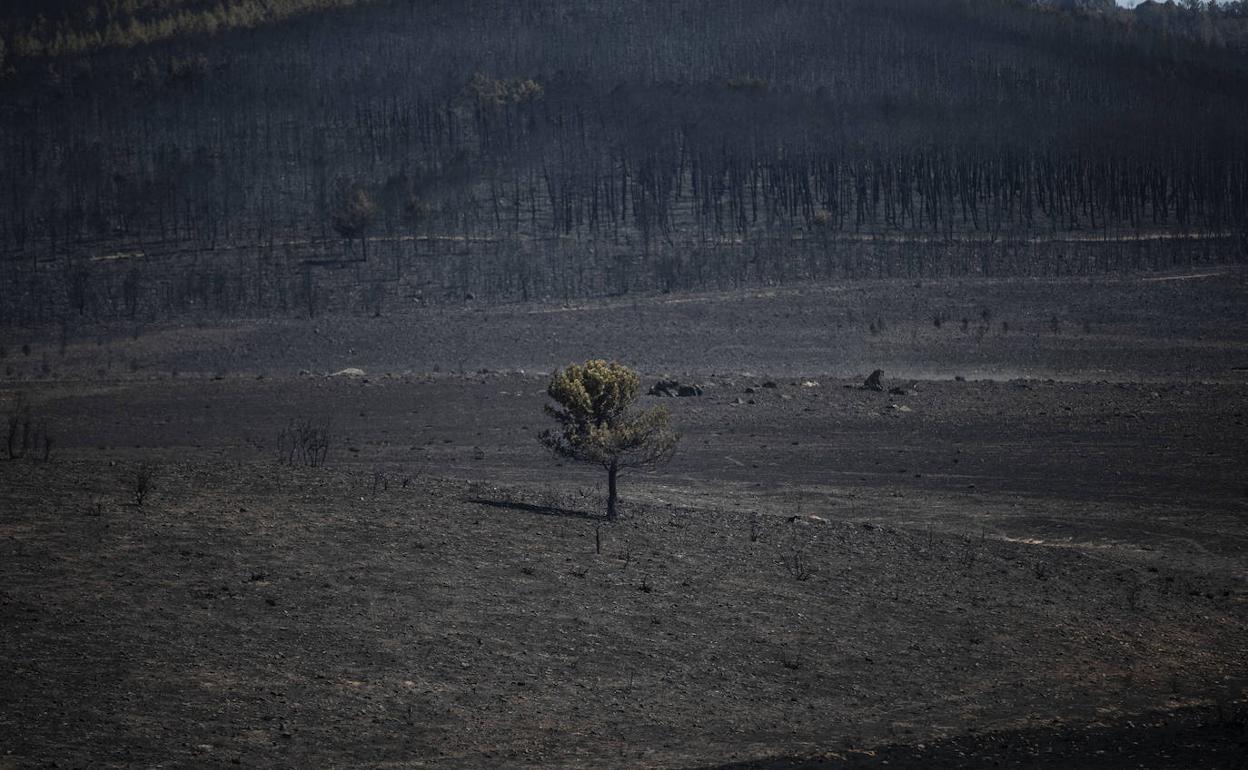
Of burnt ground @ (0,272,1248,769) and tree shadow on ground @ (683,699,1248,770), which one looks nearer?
tree shadow on ground @ (683,699,1248,770)

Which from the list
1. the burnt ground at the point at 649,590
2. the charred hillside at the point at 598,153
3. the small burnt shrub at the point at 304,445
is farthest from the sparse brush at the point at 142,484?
the charred hillside at the point at 598,153

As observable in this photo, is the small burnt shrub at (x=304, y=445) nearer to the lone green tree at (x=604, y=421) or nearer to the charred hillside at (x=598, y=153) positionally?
the lone green tree at (x=604, y=421)

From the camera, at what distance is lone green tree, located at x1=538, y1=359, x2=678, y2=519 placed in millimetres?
17781

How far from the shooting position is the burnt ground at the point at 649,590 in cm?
1077

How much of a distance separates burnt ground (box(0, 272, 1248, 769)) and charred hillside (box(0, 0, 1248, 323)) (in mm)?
27006

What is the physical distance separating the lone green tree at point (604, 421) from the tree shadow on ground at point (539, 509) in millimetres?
380

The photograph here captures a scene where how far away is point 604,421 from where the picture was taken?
60.3 feet

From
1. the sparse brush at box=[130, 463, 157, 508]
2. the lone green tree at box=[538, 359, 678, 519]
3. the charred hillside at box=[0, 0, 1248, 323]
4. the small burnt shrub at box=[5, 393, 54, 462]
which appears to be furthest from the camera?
the charred hillside at box=[0, 0, 1248, 323]

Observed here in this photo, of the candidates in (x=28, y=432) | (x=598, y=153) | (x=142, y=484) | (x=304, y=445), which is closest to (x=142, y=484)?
(x=142, y=484)

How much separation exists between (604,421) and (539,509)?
162 cm

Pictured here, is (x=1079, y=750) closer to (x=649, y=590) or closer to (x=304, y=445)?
(x=649, y=590)

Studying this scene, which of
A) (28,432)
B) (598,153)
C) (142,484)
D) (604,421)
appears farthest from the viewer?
(598,153)

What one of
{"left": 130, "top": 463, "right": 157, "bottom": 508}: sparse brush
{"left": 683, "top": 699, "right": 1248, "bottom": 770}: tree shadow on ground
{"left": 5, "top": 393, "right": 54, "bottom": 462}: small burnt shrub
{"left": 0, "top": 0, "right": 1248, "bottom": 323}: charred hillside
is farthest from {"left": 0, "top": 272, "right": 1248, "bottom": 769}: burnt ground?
{"left": 0, "top": 0, "right": 1248, "bottom": 323}: charred hillside

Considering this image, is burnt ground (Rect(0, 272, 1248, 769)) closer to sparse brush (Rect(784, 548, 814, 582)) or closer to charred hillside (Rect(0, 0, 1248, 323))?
sparse brush (Rect(784, 548, 814, 582))
